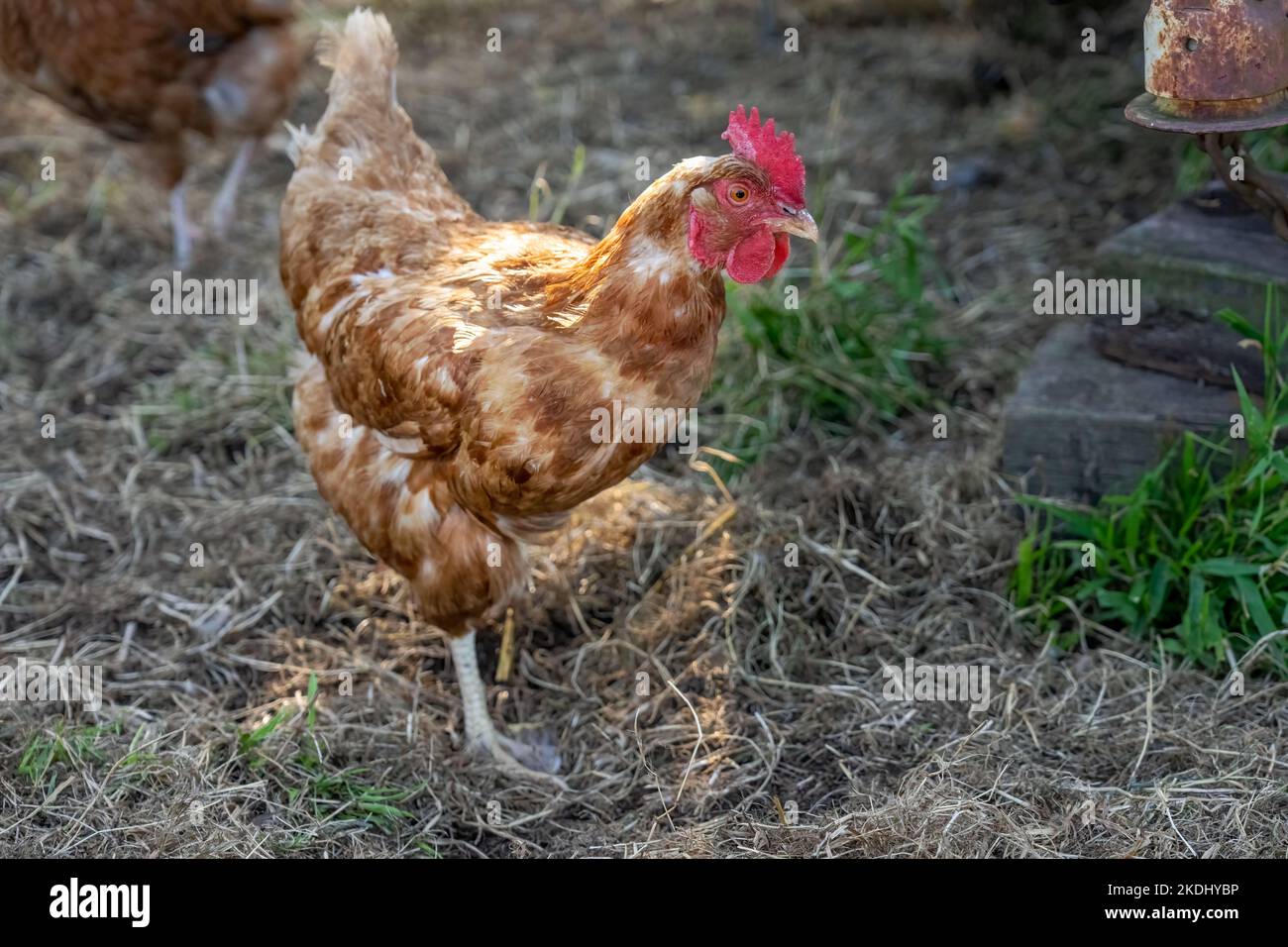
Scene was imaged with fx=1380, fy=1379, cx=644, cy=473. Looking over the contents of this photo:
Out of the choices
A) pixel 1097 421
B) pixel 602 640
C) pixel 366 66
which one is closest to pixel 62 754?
pixel 602 640

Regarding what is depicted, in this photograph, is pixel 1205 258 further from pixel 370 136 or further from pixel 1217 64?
pixel 370 136

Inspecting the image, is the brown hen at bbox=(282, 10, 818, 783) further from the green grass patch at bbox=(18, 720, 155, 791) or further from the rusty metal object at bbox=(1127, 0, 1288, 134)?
the rusty metal object at bbox=(1127, 0, 1288, 134)

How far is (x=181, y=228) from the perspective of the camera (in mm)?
6086

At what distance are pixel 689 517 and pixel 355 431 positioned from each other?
121 cm

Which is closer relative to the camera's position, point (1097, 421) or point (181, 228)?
point (1097, 421)

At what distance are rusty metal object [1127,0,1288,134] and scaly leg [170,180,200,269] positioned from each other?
422cm

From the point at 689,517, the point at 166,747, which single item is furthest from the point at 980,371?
the point at 166,747

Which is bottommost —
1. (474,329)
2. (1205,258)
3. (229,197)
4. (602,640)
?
(602,640)

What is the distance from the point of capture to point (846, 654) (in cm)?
399

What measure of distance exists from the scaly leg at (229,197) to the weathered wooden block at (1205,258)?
3.78 metres

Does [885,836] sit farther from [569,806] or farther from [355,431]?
[355,431]

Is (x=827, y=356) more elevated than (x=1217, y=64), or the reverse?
(x=1217, y=64)

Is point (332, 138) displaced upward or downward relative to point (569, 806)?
upward

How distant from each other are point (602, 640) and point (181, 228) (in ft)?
10.5
